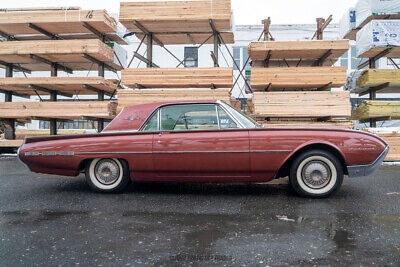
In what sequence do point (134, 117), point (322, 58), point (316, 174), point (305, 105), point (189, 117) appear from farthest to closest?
1. point (322, 58)
2. point (305, 105)
3. point (134, 117)
4. point (189, 117)
5. point (316, 174)

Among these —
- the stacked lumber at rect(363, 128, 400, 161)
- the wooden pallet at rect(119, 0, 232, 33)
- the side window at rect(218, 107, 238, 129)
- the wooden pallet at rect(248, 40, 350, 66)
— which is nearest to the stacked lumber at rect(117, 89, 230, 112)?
the wooden pallet at rect(248, 40, 350, 66)

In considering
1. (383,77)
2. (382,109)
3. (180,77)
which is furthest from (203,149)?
(383,77)

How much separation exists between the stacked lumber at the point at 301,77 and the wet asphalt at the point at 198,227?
4.51m

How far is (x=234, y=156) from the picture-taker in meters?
3.91

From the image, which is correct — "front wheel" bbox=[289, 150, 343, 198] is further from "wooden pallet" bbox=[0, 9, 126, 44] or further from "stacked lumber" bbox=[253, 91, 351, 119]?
"wooden pallet" bbox=[0, 9, 126, 44]

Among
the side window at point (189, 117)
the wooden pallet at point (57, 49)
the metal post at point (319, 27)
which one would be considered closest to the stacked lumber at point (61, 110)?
the wooden pallet at point (57, 49)

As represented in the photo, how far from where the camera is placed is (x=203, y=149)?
155 inches

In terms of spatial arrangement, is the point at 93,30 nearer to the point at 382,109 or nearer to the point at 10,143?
the point at 10,143

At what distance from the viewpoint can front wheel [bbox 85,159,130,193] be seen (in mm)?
4242

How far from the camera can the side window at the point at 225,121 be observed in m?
4.06

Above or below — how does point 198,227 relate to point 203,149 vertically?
below

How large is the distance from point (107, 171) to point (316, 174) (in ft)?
9.28

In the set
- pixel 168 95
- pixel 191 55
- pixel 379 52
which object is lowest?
pixel 168 95

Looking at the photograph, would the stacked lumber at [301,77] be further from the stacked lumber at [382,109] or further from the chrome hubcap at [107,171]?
the chrome hubcap at [107,171]
